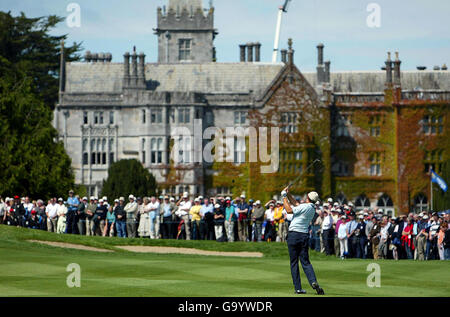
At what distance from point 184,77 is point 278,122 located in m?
9.10

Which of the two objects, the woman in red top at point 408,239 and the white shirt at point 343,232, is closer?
the woman in red top at point 408,239

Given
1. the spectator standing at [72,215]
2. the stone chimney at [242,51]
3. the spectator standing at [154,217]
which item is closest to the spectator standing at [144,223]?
the spectator standing at [154,217]

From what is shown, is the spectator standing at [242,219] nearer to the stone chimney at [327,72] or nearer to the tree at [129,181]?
the tree at [129,181]

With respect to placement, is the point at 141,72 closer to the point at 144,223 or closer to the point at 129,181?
the point at 129,181

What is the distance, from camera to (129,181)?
227 ft

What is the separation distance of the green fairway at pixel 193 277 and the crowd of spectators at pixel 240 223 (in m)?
4.70

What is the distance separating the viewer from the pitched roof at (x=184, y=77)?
8025 cm

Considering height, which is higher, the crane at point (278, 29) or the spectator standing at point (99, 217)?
the crane at point (278, 29)

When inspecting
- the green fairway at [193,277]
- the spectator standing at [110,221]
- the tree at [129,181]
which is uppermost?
the tree at [129,181]

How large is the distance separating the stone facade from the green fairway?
149ft

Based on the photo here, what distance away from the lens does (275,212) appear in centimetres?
3872

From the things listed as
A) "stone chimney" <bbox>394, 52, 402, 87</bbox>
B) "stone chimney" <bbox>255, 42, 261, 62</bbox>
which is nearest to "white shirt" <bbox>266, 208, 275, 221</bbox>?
"stone chimney" <bbox>394, 52, 402, 87</bbox>

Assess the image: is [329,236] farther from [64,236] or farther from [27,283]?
[27,283]

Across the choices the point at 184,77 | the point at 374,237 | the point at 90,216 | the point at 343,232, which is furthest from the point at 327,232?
the point at 184,77
